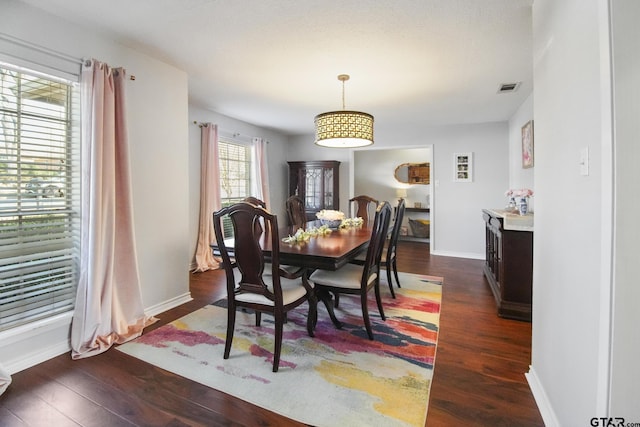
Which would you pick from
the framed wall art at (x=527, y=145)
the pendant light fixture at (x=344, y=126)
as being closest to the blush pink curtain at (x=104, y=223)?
the pendant light fixture at (x=344, y=126)

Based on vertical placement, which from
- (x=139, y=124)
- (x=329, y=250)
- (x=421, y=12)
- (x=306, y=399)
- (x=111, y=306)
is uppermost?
(x=421, y=12)

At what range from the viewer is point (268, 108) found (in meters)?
4.28

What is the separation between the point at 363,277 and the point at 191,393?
1311 mm

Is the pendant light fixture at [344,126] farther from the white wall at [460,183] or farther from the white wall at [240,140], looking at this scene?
the white wall at [460,183]

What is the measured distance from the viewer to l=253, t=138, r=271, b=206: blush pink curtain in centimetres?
529

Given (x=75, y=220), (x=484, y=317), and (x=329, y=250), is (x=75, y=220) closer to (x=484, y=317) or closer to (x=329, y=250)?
(x=329, y=250)

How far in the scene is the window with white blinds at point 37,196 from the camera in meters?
1.90

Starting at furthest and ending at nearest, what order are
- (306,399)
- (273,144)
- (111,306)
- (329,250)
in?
(273,144) → (111,306) → (329,250) → (306,399)

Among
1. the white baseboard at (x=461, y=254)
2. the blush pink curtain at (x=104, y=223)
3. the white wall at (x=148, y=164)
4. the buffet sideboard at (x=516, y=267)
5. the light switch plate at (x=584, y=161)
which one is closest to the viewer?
the light switch plate at (x=584, y=161)

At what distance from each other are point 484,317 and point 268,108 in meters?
3.61

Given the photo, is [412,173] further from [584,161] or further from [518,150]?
[584,161]

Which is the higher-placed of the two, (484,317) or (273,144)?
(273,144)

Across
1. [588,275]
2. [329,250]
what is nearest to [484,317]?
[329,250]

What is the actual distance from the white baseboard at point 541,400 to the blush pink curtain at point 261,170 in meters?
4.31
